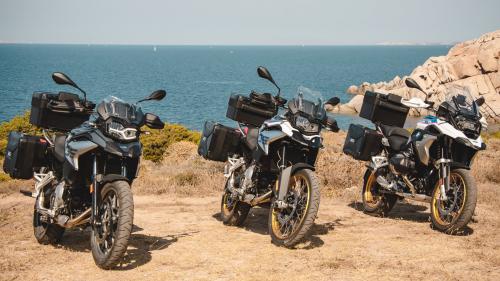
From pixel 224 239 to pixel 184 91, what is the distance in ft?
269

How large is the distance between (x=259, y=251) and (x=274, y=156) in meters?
1.53

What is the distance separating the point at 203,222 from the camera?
33.5ft

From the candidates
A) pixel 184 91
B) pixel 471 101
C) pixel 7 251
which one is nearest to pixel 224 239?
pixel 7 251

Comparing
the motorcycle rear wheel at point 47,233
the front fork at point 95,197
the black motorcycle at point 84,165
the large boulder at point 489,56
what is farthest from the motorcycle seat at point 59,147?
the large boulder at point 489,56

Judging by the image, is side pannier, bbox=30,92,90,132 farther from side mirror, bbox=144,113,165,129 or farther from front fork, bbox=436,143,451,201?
front fork, bbox=436,143,451,201

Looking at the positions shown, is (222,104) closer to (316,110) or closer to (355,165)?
(355,165)

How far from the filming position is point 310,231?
30.3 feet

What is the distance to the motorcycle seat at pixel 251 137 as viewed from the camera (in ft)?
32.1

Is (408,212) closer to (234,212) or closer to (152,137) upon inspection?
(234,212)

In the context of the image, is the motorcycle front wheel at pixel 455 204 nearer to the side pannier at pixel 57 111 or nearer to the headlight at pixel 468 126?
the headlight at pixel 468 126

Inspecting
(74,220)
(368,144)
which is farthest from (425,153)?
(74,220)

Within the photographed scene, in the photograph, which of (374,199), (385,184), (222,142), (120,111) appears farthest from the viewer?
(374,199)

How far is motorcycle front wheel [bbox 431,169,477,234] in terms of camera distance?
898cm

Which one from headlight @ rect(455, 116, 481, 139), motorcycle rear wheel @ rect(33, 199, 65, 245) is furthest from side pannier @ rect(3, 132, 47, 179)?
headlight @ rect(455, 116, 481, 139)
